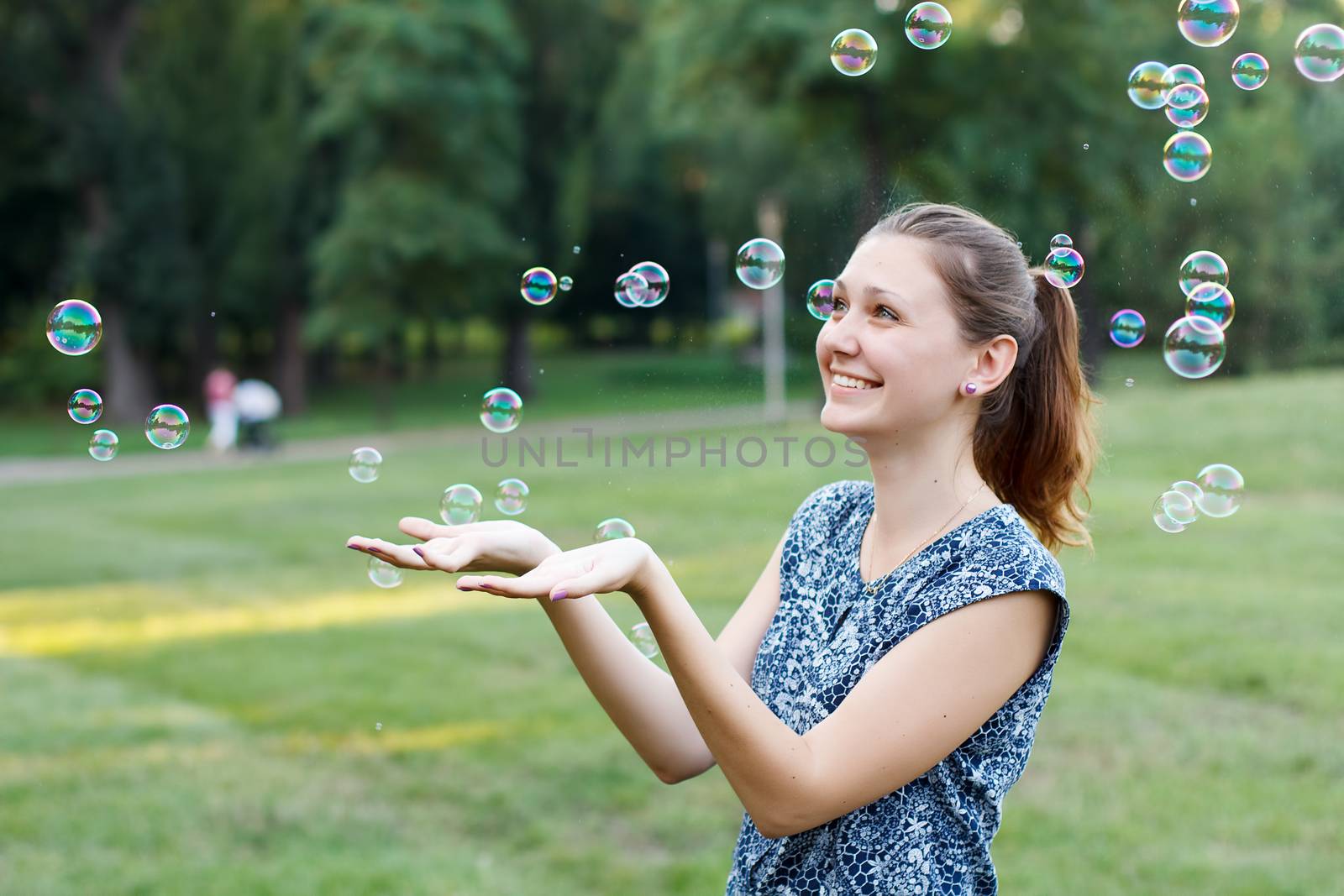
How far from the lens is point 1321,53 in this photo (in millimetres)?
3920

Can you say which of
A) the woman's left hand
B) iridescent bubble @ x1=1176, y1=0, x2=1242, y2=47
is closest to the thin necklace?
the woman's left hand

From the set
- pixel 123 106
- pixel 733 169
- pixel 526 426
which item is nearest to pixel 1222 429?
pixel 526 426

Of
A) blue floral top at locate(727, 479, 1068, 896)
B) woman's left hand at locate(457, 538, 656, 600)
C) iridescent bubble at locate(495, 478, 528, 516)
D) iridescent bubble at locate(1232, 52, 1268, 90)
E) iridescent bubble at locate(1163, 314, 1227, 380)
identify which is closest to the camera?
woman's left hand at locate(457, 538, 656, 600)

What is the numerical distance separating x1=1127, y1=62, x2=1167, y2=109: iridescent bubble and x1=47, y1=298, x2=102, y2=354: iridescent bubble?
297 centimetres

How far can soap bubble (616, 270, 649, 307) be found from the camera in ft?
12.1

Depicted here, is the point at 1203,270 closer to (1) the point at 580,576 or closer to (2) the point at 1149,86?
(2) the point at 1149,86

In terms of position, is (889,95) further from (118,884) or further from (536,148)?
(118,884)

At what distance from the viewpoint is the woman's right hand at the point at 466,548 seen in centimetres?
188

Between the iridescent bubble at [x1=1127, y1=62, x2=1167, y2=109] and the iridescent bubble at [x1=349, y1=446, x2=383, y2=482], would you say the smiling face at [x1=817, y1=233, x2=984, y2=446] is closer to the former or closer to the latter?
the iridescent bubble at [x1=349, y1=446, x2=383, y2=482]

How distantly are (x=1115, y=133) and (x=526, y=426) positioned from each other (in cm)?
1106

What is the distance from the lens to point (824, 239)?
4.48 meters

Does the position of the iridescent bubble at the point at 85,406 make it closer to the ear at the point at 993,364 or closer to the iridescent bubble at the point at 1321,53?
the ear at the point at 993,364

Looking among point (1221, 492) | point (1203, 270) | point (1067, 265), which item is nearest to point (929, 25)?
point (1203, 270)

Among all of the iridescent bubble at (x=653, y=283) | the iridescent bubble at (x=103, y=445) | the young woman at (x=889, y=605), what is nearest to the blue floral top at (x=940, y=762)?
the young woman at (x=889, y=605)
